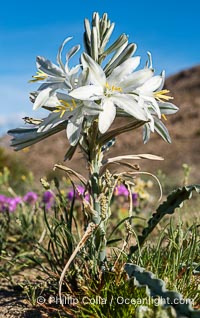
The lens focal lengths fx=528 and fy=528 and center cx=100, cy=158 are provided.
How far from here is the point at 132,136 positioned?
107 feet

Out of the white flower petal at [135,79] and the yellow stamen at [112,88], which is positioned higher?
the white flower petal at [135,79]

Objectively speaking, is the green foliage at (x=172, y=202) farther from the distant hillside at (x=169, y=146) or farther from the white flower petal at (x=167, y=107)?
the distant hillside at (x=169, y=146)

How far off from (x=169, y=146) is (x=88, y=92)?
24845 millimetres

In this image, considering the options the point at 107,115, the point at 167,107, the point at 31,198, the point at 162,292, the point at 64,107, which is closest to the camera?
the point at 162,292

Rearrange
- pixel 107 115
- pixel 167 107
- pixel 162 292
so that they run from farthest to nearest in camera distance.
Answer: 1. pixel 167 107
2. pixel 107 115
3. pixel 162 292

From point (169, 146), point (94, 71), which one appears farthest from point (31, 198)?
point (169, 146)

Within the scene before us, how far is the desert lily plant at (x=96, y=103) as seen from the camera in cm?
222

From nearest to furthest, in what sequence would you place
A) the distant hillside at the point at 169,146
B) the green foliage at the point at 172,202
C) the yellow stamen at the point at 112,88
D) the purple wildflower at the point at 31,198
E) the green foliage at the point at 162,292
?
the green foliage at the point at 162,292
the yellow stamen at the point at 112,88
the green foliage at the point at 172,202
the purple wildflower at the point at 31,198
the distant hillside at the point at 169,146

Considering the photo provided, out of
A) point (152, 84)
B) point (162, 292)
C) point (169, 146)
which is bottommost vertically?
point (162, 292)

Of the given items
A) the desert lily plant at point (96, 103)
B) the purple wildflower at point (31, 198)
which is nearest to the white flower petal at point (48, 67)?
the desert lily plant at point (96, 103)

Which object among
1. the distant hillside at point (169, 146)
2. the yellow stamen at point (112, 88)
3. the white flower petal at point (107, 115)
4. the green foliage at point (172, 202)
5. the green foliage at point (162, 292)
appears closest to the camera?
the green foliage at point (162, 292)

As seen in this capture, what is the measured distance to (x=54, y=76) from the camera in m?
2.32

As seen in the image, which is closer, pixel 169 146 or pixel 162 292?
pixel 162 292

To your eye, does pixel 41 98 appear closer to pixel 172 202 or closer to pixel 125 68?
pixel 125 68
